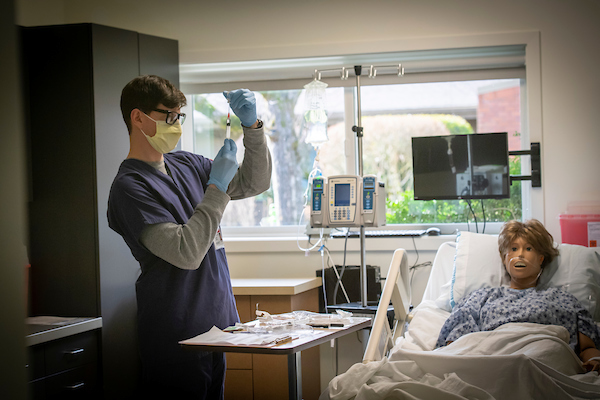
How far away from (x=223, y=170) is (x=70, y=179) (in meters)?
1.25

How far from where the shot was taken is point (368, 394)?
1.53m

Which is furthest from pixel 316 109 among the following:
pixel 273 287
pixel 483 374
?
pixel 483 374

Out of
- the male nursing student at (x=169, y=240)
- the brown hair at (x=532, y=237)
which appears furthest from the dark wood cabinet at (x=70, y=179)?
the brown hair at (x=532, y=237)

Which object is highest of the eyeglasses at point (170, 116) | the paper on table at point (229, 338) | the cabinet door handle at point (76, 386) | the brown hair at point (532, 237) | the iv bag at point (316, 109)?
the iv bag at point (316, 109)

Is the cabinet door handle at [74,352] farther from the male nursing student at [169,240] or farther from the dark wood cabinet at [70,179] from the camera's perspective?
the male nursing student at [169,240]

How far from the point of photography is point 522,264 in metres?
2.23

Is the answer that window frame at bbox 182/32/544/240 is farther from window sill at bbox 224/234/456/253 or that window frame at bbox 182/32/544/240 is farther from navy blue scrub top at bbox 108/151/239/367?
navy blue scrub top at bbox 108/151/239/367

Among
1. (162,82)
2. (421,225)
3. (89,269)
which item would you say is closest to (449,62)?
(421,225)

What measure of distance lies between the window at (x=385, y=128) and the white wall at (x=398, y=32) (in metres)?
0.24

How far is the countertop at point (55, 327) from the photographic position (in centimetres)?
207

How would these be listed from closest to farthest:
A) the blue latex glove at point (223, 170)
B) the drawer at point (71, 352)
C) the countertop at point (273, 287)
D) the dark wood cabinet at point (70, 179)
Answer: the blue latex glove at point (223, 170)
the drawer at point (71, 352)
the dark wood cabinet at point (70, 179)
the countertop at point (273, 287)

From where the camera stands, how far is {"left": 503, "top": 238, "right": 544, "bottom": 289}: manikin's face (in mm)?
2234

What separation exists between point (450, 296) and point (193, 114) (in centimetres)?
206

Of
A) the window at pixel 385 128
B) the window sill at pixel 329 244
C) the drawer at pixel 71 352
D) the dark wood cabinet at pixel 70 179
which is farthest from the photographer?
the window at pixel 385 128
